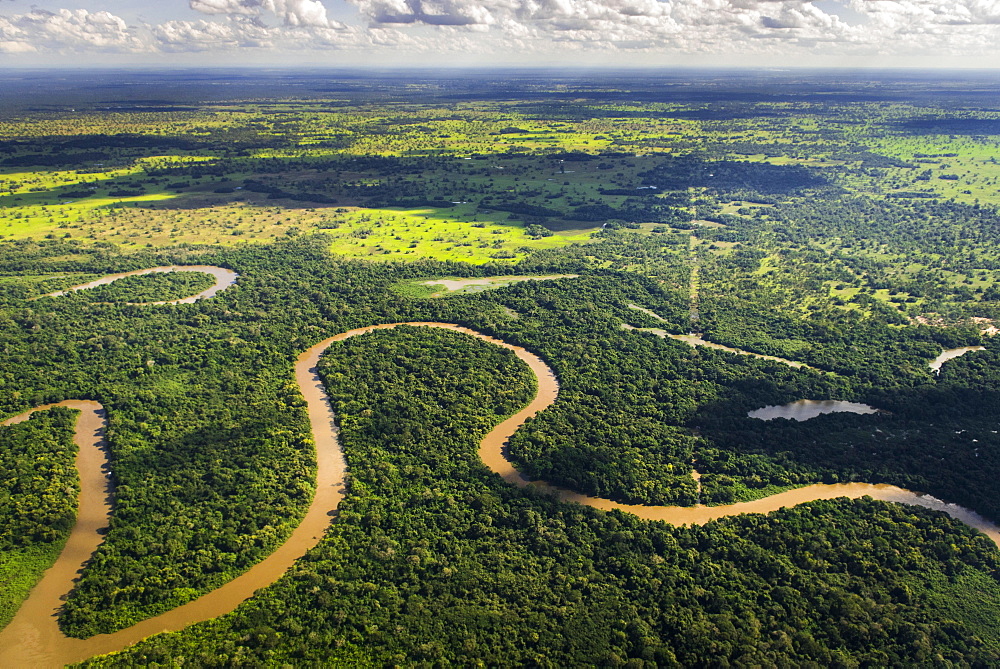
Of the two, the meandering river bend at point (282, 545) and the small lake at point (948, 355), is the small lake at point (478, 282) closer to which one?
the meandering river bend at point (282, 545)

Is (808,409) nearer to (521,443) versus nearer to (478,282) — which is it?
(521,443)

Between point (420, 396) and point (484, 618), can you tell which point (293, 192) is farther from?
point (484, 618)

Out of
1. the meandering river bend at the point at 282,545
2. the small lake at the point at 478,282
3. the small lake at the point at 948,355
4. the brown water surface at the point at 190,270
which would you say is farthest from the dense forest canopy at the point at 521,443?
the small lake at the point at 478,282

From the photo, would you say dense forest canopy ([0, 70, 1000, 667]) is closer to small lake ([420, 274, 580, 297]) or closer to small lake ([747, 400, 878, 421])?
small lake ([747, 400, 878, 421])

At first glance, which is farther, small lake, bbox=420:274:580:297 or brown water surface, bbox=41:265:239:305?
small lake, bbox=420:274:580:297

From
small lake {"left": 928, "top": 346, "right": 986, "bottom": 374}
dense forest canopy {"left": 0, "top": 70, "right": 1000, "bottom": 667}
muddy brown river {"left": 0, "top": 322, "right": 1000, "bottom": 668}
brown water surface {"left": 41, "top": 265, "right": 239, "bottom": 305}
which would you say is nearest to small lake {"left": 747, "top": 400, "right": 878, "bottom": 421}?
dense forest canopy {"left": 0, "top": 70, "right": 1000, "bottom": 667}

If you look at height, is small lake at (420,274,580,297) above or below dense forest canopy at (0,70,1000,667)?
above
